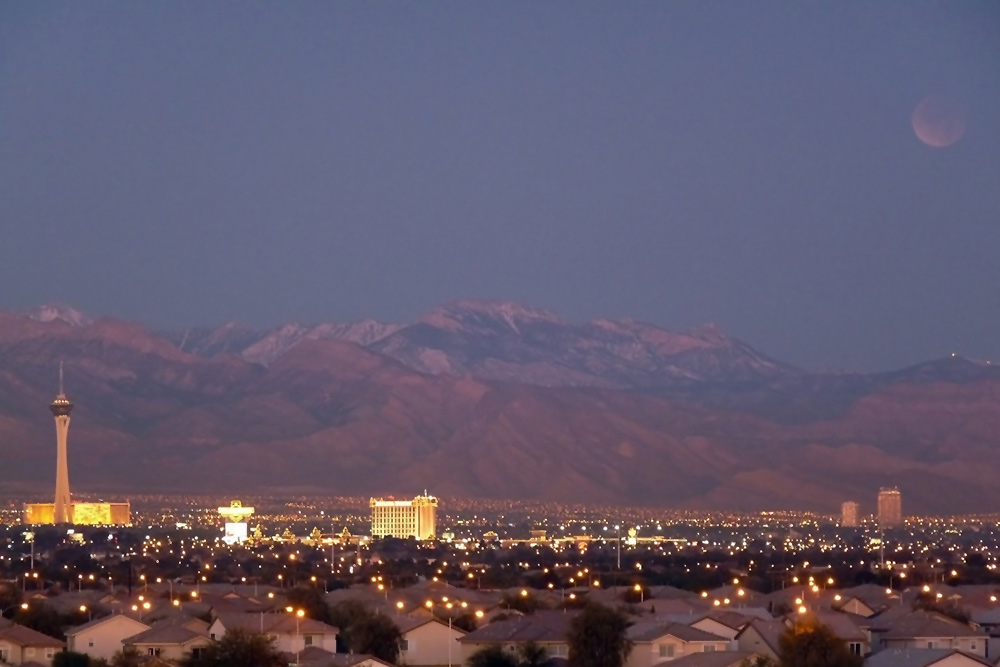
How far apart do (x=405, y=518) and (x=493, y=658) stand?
5062 inches

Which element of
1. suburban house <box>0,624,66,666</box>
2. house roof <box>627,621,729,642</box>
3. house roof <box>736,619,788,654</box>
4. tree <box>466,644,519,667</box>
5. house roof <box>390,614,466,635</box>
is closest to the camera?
house roof <box>736,619,788,654</box>

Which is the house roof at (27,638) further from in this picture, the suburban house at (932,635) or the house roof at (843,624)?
the suburban house at (932,635)

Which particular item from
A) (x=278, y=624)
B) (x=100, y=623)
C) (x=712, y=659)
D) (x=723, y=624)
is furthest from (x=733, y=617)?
(x=100, y=623)

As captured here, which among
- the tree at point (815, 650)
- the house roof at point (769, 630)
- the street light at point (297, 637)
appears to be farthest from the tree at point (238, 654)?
the tree at point (815, 650)

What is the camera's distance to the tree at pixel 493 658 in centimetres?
5238

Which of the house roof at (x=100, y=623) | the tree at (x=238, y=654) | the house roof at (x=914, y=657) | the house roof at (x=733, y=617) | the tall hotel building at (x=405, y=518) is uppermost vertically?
the tall hotel building at (x=405, y=518)

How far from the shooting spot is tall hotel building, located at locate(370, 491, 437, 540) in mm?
178500

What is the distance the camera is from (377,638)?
2189 inches

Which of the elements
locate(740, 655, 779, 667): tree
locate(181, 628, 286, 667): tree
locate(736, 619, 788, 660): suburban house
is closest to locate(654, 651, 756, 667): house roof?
locate(740, 655, 779, 667): tree

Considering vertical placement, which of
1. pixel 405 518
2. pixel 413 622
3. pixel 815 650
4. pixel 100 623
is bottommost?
pixel 815 650

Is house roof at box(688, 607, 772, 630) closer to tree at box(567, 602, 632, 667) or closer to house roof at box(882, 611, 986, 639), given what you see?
tree at box(567, 602, 632, 667)

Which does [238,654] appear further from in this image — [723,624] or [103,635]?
[723,624]

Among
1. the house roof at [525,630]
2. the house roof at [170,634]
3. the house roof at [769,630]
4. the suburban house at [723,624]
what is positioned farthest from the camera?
the house roof at [170,634]

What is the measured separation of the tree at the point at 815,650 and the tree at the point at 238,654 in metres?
10.1
